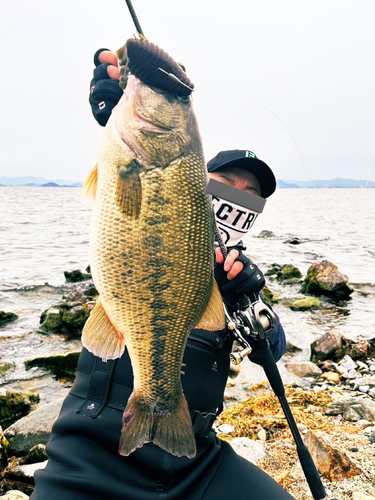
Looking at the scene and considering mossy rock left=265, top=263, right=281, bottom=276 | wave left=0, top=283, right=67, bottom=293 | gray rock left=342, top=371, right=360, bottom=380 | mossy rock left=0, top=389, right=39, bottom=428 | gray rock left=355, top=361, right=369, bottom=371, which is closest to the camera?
mossy rock left=0, top=389, right=39, bottom=428

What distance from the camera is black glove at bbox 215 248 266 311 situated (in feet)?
9.05

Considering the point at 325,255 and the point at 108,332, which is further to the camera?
the point at 325,255

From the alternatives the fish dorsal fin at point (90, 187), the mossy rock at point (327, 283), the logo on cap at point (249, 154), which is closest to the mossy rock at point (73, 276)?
the mossy rock at point (327, 283)

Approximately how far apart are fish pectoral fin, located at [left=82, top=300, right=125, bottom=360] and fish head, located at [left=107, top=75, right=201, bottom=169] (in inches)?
30.6

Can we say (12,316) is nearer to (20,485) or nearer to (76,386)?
(20,485)

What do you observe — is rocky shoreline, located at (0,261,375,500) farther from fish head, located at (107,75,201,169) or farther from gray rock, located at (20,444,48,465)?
fish head, located at (107,75,201,169)

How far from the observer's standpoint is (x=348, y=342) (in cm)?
852

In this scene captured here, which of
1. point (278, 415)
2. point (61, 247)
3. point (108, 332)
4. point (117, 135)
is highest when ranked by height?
point (117, 135)

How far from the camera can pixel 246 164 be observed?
137 inches

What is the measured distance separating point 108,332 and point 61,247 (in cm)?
2133

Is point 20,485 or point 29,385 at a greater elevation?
point 20,485

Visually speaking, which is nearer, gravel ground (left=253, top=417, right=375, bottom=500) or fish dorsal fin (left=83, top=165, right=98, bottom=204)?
fish dorsal fin (left=83, top=165, right=98, bottom=204)

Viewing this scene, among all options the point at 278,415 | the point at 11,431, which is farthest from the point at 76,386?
the point at 278,415

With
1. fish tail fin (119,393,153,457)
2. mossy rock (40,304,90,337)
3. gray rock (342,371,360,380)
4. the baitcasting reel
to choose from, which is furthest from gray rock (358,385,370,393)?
mossy rock (40,304,90,337)
